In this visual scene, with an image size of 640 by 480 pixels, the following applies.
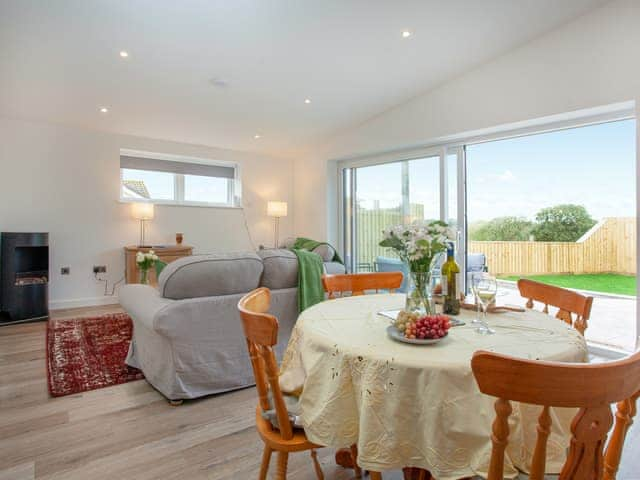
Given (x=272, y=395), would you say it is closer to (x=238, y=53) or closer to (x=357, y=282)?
(x=357, y=282)

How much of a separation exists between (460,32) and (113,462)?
3.86 m

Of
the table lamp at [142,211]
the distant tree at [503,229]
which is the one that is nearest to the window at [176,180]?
the table lamp at [142,211]

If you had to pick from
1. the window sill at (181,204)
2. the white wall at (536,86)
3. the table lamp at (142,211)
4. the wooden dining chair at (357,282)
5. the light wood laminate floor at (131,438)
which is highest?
the white wall at (536,86)

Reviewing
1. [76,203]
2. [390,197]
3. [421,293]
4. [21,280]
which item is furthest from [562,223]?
[21,280]

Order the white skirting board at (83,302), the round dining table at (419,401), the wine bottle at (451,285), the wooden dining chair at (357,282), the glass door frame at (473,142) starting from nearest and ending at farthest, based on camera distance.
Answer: the round dining table at (419,401)
the wine bottle at (451,285)
the wooden dining chair at (357,282)
the glass door frame at (473,142)
the white skirting board at (83,302)

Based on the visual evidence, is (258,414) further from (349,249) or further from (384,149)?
(349,249)

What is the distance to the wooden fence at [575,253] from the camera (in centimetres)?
314

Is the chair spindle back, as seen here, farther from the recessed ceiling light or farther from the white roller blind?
the white roller blind

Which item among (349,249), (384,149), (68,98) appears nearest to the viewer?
(68,98)

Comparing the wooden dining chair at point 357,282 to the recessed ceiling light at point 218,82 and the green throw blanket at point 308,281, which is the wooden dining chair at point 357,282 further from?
the recessed ceiling light at point 218,82

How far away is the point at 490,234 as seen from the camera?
4055 millimetres

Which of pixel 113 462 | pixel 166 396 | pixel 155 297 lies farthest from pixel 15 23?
pixel 113 462

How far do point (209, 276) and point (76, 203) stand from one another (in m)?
3.58

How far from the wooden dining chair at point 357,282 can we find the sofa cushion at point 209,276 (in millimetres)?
631
